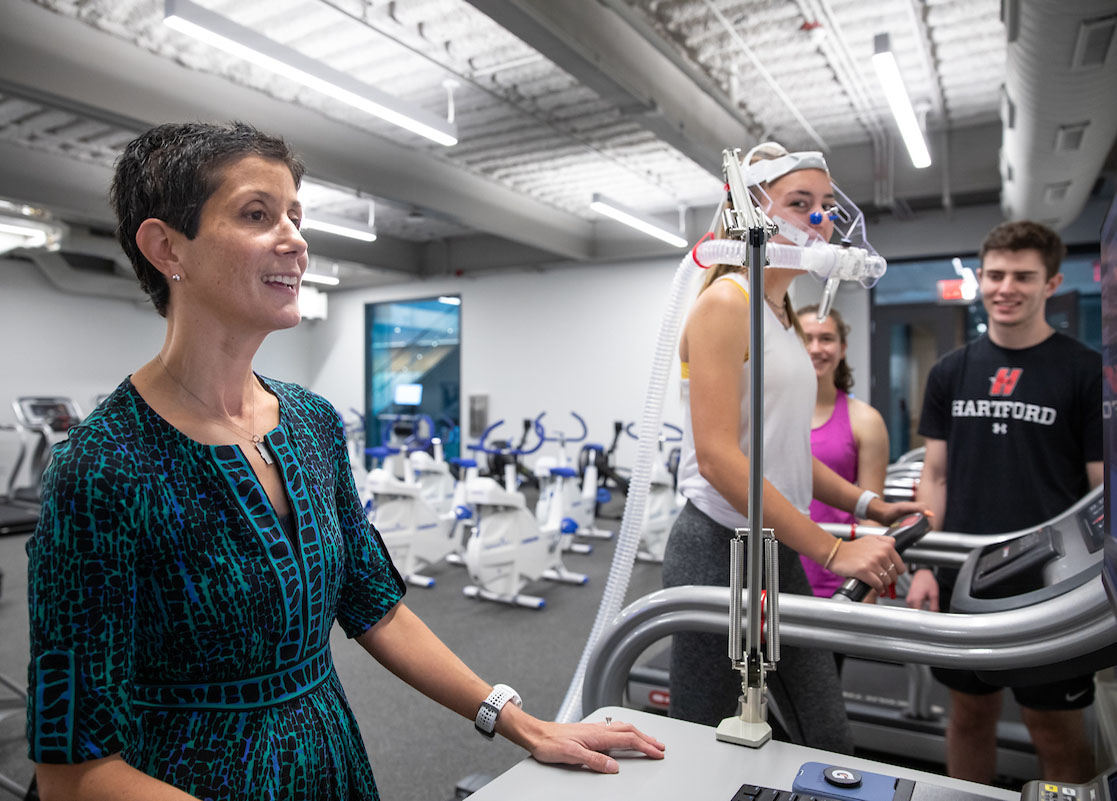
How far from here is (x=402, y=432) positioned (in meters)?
8.02

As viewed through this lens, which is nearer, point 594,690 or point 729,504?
point 594,690

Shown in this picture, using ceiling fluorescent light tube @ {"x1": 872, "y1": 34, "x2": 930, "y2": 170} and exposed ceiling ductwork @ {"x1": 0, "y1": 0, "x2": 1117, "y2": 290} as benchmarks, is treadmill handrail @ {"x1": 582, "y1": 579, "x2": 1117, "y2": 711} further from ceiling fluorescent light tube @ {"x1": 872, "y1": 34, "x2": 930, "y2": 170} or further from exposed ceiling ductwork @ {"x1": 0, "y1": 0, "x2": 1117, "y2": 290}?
ceiling fluorescent light tube @ {"x1": 872, "y1": 34, "x2": 930, "y2": 170}

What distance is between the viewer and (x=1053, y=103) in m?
3.73

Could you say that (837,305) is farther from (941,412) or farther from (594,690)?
(594,690)

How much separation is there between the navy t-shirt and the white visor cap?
1045mm

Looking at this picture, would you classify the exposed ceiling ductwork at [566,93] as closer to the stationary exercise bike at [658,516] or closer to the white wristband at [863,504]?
the white wristband at [863,504]

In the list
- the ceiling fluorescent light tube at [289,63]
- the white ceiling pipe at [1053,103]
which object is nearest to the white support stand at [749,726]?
the white ceiling pipe at [1053,103]

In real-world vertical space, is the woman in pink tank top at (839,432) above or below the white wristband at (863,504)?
above

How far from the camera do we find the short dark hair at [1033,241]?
78.4 inches

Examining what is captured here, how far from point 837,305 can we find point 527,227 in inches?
135

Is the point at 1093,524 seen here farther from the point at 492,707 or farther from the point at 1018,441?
the point at 1018,441

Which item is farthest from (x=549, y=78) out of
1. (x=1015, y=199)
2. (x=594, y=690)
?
(x=594, y=690)

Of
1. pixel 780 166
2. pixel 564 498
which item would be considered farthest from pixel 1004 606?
pixel 564 498

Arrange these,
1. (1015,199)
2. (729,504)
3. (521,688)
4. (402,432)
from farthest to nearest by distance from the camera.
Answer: (402,432)
(1015,199)
(521,688)
(729,504)
